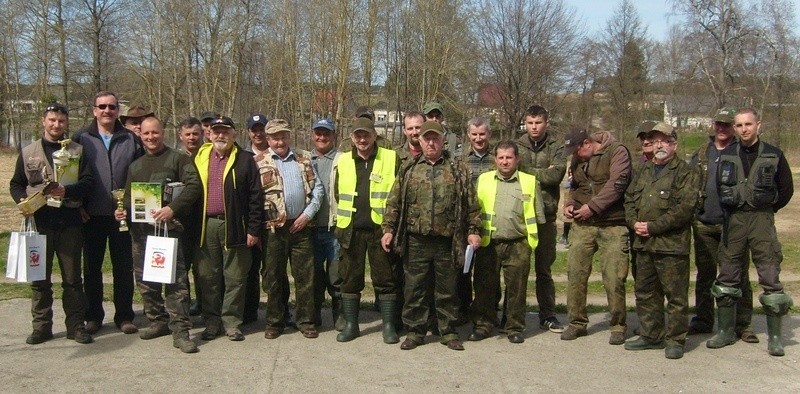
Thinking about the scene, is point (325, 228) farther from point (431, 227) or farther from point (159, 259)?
point (159, 259)

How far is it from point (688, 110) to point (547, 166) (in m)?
44.6

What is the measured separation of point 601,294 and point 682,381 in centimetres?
347

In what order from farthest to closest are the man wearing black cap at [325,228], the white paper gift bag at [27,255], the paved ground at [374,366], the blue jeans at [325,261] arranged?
the blue jeans at [325,261] < the man wearing black cap at [325,228] < the white paper gift bag at [27,255] < the paved ground at [374,366]

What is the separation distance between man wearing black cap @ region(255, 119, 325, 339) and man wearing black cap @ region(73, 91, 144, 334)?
1295 mm

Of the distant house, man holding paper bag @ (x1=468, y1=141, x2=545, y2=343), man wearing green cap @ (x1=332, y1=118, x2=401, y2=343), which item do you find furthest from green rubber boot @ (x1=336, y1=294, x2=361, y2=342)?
the distant house

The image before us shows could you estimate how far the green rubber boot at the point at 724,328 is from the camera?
21.0ft

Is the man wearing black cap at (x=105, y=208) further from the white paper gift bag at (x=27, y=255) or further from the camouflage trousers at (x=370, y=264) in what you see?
the camouflage trousers at (x=370, y=264)

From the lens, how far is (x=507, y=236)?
21.4 ft

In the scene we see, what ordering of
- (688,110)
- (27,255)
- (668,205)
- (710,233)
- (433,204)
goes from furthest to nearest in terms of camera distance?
(688,110), (710,233), (433,204), (668,205), (27,255)

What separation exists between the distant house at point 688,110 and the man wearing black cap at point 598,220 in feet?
136

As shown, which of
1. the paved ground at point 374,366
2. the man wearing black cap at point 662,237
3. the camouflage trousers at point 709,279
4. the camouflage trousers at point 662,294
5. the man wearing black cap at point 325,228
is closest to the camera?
the paved ground at point 374,366

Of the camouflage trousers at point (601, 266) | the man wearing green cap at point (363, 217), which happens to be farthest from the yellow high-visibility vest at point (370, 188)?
the camouflage trousers at point (601, 266)

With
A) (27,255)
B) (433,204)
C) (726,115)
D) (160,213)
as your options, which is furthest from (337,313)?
(726,115)

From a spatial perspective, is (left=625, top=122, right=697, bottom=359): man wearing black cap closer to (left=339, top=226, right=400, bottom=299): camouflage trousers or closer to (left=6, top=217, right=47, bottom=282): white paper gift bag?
(left=339, top=226, right=400, bottom=299): camouflage trousers
